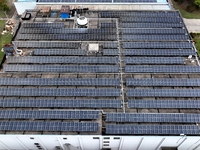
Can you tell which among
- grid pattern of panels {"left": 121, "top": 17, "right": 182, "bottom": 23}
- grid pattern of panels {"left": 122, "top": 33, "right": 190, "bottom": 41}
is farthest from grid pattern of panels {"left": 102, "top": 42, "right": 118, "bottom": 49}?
grid pattern of panels {"left": 121, "top": 17, "right": 182, "bottom": 23}

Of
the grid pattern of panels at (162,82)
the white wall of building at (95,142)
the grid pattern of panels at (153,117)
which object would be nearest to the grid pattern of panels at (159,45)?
the grid pattern of panels at (162,82)

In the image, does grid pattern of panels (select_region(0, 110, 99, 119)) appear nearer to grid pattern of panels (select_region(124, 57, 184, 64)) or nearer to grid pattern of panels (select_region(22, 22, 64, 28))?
grid pattern of panels (select_region(124, 57, 184, 64))

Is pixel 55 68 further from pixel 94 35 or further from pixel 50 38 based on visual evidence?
pixel 94 35

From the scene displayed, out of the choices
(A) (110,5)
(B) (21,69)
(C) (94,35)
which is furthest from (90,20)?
(B) (21,69)

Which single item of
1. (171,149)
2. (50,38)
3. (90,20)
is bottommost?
(171,149)

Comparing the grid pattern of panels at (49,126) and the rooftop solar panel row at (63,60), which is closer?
the grid pattern of panels at (49,126)

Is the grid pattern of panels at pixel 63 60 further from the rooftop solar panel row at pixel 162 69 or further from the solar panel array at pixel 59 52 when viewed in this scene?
the rooftop solar panel row at pixel 162 69

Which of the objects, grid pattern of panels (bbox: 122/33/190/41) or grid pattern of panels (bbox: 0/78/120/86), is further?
grid pattern of panels (bbox: 122/33/190/41)
